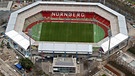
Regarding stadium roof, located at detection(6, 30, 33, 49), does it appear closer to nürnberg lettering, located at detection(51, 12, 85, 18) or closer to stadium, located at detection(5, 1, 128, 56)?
stadium, located at detection(5, 1, 128, 56)

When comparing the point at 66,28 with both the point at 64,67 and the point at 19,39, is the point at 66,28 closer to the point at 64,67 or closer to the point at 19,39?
the point at 19,39

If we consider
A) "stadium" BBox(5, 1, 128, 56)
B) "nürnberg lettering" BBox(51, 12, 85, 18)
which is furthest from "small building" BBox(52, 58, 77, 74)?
"nürnberg lettering" BBox(51, 12, 85, 18)

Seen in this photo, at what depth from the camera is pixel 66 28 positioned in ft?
242

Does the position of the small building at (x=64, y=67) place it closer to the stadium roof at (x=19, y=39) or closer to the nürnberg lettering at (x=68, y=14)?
the stadium roof at (x=19, y=39)

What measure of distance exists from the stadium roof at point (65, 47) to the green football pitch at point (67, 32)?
5912mm

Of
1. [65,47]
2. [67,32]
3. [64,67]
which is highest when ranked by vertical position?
[67,32]

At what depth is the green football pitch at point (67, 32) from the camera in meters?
70.1

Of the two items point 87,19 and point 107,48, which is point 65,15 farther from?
point 107,48

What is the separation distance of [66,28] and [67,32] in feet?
5.85

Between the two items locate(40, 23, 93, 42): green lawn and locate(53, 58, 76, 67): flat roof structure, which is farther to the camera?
locate(40, 23, 93, 42): green lawn

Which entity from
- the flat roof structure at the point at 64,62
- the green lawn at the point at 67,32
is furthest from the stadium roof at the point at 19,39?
the flat roof structure at the point at 64,62

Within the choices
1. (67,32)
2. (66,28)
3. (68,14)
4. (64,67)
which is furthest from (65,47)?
(68,14)

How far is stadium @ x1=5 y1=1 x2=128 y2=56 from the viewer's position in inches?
2494

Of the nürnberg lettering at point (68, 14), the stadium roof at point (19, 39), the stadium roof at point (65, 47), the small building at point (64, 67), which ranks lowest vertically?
the small building at point (64, 67)
